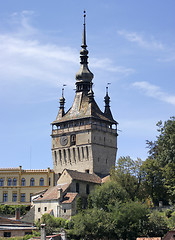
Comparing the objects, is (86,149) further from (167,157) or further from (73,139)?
(167,157)

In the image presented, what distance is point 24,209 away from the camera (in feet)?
353

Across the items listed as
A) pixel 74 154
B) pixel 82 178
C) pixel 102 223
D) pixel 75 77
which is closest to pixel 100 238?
pixel 102 223

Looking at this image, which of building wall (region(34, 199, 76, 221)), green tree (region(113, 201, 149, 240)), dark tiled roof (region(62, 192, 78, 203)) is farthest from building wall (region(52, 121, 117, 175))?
green tree (region(113, 201, 149, 240))

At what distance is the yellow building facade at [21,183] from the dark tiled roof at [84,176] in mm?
15124

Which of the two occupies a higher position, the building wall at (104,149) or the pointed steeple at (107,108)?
the pointed steeple at (107,108)

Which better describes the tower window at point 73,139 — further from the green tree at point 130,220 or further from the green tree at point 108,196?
the green tree at point 130,220

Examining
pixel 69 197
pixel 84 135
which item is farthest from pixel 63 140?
pixel 69 197

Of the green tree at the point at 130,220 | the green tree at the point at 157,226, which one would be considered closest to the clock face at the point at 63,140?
the green tree at the point at 130,220

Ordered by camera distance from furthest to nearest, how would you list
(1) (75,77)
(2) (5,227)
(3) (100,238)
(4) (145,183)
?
1. (1) (75,77)
2. (4) (145,183)
3. (2) (5,227)
4. (3) (100,238)

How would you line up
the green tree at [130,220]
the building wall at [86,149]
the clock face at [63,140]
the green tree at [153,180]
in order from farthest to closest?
the clock face at [63,140] < the building wall at [86,149] < the green tree at [153,180] < the green tree at [130,220]

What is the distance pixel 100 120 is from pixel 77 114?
4262mm

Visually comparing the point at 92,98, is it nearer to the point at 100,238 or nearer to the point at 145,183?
the point at 145,183

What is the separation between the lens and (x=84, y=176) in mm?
97688

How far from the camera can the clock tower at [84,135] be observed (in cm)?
10656
